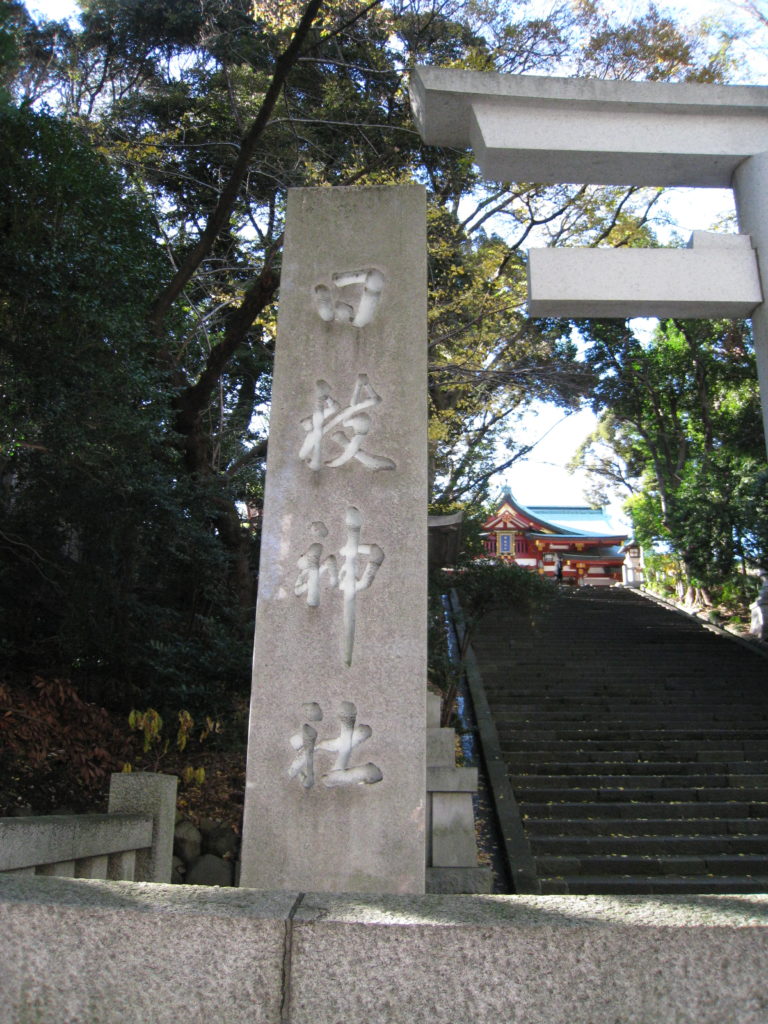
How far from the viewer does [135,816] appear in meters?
4.14

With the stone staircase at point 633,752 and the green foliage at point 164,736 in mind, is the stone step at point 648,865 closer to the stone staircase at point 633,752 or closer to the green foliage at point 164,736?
the stone staircase at point 633,752

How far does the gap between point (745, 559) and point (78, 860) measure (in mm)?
15193

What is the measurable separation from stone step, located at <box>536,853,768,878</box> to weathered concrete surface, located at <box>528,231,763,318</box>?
5205mm

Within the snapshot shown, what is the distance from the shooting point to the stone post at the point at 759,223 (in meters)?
4.07

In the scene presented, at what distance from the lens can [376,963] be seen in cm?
177

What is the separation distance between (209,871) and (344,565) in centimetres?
367

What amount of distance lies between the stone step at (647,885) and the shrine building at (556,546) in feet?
80.4

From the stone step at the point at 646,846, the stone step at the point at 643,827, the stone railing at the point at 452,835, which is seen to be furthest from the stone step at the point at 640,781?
the stone railing at the point at 452,835

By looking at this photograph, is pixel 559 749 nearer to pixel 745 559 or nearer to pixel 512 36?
pixel 745 559

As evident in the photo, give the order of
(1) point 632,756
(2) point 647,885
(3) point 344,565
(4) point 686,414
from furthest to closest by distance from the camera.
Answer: (4) point 686,414
(1) point 632,756
(2) point 647,885
(3) point 344,565

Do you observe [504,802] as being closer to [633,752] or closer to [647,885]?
[647,885]

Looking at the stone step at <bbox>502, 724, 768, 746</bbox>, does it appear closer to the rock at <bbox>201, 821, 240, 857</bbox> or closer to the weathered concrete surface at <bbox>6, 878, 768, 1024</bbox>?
the rock at <bbox>201, 821, 240, 857</bbox>

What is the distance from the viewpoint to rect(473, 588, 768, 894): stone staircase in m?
7.50

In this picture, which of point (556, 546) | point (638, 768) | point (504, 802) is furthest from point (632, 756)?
point (556, 546)
